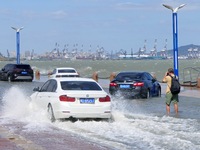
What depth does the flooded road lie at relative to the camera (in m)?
11.3

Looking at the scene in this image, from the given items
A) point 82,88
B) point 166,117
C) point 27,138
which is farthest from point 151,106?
point 27,138

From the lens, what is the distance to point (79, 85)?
52.0 ft

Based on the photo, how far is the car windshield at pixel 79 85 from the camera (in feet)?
51.4

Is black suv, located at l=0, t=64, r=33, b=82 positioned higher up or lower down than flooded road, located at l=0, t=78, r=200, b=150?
higher up

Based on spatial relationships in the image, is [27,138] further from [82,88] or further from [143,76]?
[143,76]

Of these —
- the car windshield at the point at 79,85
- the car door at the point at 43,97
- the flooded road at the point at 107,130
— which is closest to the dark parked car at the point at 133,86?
the flooded road at the point at 107,130

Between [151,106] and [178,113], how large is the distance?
3224mm

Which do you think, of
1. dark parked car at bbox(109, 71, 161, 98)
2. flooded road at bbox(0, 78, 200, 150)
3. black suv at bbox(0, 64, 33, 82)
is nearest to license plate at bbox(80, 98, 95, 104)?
flooded road at bbox(0, 78, 200, 150)

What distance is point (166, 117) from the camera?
671 inches

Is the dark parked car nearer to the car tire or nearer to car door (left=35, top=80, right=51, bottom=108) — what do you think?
car door (left=35, top=80, right=51, bottom=108)

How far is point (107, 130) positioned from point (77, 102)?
5.56ft

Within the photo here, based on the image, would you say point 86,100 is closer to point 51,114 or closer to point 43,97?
point 51,114

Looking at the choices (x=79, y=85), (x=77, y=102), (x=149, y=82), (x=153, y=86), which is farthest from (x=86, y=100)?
(x=153, y=86)

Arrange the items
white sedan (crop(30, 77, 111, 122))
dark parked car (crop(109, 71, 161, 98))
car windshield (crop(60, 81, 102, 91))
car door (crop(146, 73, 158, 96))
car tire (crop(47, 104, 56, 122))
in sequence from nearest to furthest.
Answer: white sedan (crop(30, 77, 111, 122)), car tire (crop(47, 104, 56, 122)), car windshield (crop(60, 81, 102, 91)), dark parked car (crop(109, 71, 161, 98)), car door (crop(146, 73, 158, 96))
